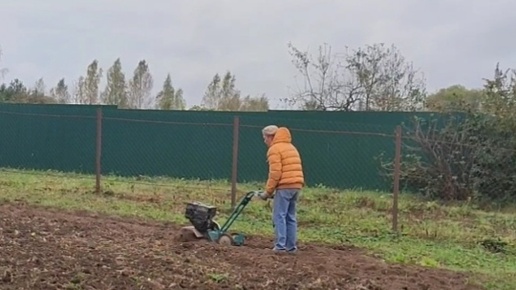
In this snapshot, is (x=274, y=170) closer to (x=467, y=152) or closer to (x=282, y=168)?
(x=282, y=168)

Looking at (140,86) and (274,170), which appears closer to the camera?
(274,170)

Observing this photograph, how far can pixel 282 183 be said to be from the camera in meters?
7.86

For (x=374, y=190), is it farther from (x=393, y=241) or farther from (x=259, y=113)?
(x=393, y=241)

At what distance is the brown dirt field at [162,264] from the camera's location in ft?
18.4

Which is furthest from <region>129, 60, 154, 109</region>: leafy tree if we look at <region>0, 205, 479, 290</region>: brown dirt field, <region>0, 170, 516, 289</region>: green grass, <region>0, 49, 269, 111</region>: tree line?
<region>0, 205, 479, 290</region>: brown dirt field

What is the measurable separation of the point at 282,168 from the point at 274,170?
0.33ft

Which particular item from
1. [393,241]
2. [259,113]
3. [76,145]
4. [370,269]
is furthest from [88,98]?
[370,269]

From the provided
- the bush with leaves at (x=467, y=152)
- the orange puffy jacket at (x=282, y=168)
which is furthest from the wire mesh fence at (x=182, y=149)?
the orange puffy jacket at (x=282, y=168)

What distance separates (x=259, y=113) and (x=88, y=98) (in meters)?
17.7

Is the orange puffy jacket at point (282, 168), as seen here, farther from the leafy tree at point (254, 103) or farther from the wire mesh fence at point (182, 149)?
the leafy tree at point (254, 103)

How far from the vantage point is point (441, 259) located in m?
8.23

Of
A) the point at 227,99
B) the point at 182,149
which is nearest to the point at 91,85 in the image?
the point at 227,99

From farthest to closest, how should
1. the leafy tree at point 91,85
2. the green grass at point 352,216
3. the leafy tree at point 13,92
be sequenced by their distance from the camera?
the leafy tree at point 91,85
the leafy tree at point 13,92
the green grass at point 352,216

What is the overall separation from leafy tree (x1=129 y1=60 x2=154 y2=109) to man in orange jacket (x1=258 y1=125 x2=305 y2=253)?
25.1 m
